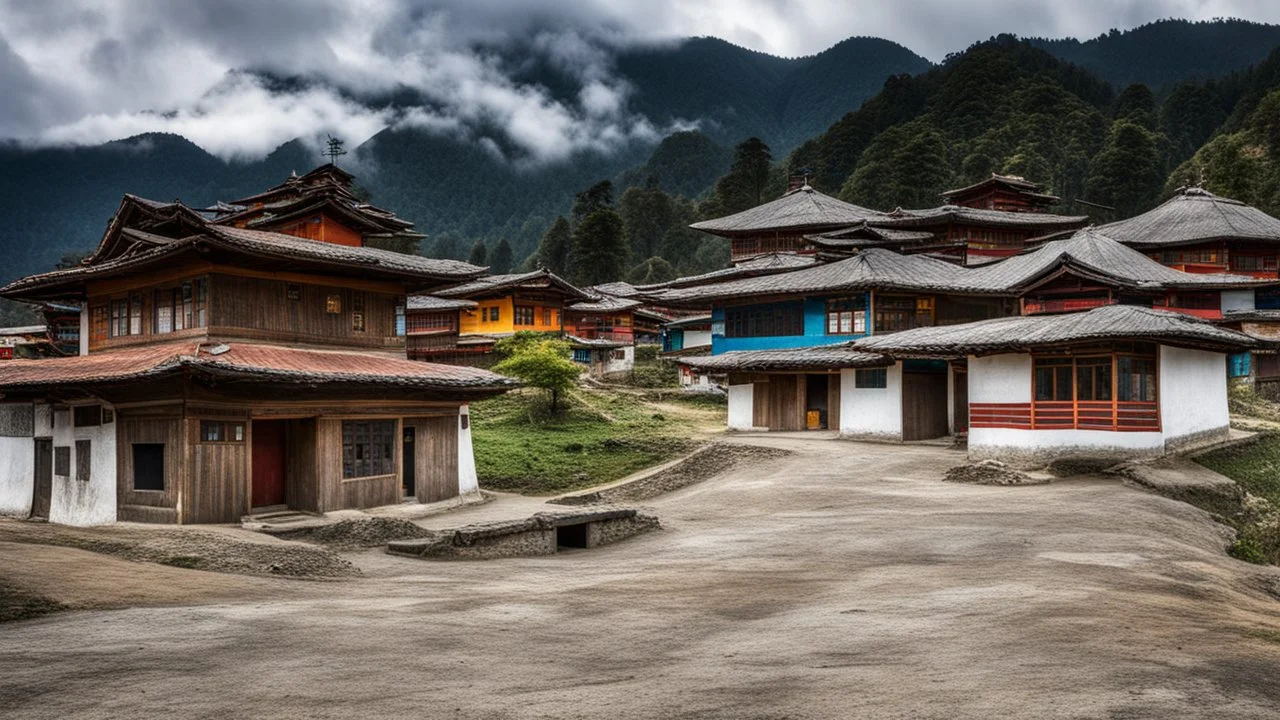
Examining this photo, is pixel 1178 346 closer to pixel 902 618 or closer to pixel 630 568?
pixel 630 568

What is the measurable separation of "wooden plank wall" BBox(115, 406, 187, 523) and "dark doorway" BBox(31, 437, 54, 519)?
12.9ft

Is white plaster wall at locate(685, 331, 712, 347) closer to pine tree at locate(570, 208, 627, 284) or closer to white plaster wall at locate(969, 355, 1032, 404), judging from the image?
pine tree at locate(570, 208, 627, 284)

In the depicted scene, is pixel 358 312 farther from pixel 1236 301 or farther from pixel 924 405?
pixel 1236 301

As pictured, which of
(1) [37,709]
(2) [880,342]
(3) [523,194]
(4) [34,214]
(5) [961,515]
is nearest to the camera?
(1) [37,709]

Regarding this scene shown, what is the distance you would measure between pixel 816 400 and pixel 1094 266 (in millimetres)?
11792

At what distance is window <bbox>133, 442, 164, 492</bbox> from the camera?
21.6 meters

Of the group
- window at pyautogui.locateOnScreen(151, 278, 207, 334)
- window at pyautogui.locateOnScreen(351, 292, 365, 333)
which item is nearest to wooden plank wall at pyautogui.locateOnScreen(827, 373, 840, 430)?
window at pyautogui.locateOnScreen(351, 292, 365, 333)

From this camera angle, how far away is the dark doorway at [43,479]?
81.5 feet

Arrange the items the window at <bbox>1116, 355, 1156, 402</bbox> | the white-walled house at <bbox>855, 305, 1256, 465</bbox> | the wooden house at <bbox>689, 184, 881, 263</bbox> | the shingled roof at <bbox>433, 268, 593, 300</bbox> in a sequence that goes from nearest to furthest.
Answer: the white-walled house at <bbox>855, 305, 1256, 465</bbox>
the window at <bbox>1116, 355, 1156, 402</bbox>
the shingled roof at <bbox>433, 268, 593, 300</bbox>
the wooden house at <bbox>689, 184, 881, 263</bbox>

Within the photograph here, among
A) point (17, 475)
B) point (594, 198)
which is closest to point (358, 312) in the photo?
point (17, 475)

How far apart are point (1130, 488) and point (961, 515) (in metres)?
5.57

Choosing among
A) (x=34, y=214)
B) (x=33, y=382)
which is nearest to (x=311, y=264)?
(x=33, y=382)

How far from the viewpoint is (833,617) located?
10.7m

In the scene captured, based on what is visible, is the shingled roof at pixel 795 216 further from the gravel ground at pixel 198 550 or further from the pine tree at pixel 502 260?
the pine tree at pixel 502 260
